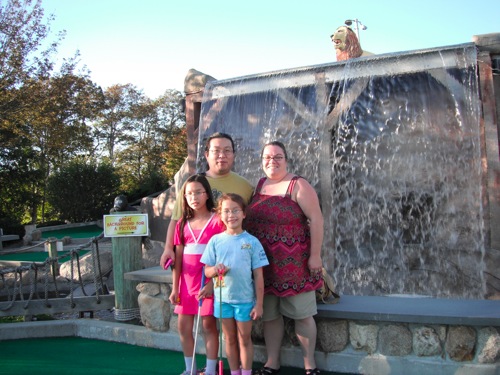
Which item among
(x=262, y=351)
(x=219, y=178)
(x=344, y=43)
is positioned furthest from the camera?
(x=344, y=43)

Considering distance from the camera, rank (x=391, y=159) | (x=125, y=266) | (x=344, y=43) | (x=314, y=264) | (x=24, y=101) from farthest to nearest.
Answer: (x=24, y=101)
(x=344, y=43)
(x=391, y=159)
(x=125, y=266)
(x=314, y=264)

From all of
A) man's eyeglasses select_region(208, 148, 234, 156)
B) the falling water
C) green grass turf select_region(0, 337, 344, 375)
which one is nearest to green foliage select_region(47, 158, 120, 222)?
the falling water

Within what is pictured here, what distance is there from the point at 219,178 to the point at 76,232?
18931 mm

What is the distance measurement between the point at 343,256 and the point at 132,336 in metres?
3.26

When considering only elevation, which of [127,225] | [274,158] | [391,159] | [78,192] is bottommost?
[127,225]

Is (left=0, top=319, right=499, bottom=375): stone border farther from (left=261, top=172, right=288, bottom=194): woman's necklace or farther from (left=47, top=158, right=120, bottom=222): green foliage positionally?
(left=47, top=158, right=120, bottom=222): green foliage

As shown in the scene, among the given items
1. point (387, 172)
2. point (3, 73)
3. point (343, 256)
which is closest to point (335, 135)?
point (387, 172)

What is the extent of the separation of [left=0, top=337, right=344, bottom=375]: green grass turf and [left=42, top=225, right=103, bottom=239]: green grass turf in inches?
610

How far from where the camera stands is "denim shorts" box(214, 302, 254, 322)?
3.29 m

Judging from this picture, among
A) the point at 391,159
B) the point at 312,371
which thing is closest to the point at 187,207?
the point at 312,371

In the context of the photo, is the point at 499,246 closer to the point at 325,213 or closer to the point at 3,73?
the point at 325,213

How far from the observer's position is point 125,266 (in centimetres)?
540

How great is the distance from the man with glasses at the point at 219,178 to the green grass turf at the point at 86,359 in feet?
3.22

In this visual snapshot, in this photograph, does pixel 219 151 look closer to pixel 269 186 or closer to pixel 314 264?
pixel 269 186
